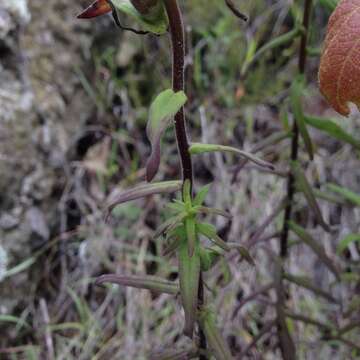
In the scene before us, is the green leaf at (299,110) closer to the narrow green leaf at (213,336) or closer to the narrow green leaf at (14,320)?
the narrow green leaf at (213,336)

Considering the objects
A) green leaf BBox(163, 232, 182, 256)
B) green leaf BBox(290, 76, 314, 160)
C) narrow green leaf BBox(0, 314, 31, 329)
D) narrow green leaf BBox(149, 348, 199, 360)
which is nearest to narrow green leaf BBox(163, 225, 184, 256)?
green leaf BBox(163, 232, 182, 256)

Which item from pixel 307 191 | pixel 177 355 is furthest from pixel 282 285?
pixel 177 355

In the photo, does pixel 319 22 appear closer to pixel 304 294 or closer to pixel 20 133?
pixel 304 294

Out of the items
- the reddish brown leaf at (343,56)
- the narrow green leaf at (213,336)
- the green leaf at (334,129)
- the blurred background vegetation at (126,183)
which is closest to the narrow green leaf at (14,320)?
the blurred background vegetation at (126,183)

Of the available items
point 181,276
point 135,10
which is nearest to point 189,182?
point 181,276

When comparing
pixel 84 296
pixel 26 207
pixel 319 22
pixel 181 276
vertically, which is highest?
pixel 319 22

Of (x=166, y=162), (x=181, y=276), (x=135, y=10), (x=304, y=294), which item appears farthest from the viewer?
(x=166, y=162)

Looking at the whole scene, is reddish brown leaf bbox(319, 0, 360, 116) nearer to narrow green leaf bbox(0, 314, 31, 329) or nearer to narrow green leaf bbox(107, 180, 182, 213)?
narrow green leaf bbox(107, 180, 182, 213)
